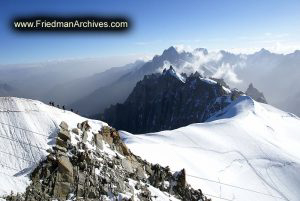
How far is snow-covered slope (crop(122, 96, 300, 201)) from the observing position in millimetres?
73188

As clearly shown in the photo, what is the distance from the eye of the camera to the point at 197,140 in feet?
324

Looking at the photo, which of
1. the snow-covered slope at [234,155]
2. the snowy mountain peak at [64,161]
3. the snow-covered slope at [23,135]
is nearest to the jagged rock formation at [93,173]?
the snowy mountain peak at [64,161]

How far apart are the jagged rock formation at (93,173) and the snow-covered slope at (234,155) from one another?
11972mm

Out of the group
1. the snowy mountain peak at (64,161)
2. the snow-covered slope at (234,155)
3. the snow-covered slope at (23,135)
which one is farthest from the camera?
the snow-covered slope at (234,155)

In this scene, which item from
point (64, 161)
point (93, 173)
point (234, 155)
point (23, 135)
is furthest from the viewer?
point (234, 155)

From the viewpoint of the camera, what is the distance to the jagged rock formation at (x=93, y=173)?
38.2 meters

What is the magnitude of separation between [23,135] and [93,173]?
916 centimetres

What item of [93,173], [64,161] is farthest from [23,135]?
[93,173]

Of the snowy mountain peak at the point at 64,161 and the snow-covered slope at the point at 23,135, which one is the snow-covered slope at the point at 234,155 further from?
the snow-covered slope at the point at 23,135

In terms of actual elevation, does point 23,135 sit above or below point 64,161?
above

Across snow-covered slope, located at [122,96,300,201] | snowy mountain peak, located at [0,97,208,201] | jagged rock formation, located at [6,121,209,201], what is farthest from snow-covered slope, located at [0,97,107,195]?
snow-covered slope, located at [122,96,300,201]

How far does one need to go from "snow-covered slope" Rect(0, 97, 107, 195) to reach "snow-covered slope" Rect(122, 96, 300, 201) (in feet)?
72.1

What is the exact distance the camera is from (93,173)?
42.2 m

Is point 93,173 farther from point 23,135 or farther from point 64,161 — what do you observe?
point 23,135
